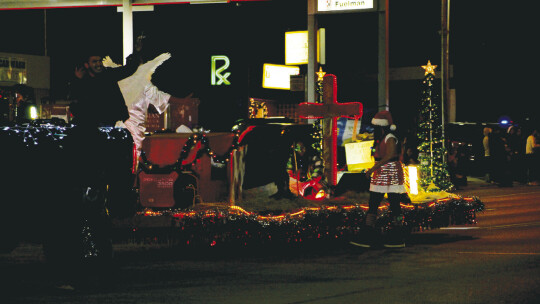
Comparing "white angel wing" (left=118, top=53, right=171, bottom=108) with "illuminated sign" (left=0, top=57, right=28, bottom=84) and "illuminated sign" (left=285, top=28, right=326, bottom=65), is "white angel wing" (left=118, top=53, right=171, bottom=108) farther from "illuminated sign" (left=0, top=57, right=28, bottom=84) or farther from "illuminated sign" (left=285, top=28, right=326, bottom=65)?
"illuminated sign" (left=285, top=28, right=326, bottom=65)

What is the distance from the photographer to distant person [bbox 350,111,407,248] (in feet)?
32.9

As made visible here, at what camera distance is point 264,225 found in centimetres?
992

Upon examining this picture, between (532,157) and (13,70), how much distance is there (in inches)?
648

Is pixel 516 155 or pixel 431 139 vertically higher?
pixel 431 139

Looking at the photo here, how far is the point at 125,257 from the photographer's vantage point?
9.13 m

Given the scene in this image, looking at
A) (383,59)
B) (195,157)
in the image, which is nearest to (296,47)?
(383,59)

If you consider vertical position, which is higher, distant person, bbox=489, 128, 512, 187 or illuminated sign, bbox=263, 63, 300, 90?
illuminated sign, bbox=263, 63, 300, 90

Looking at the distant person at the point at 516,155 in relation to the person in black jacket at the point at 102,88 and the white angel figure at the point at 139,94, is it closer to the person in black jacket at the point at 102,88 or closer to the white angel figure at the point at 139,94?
the white angel figure at the point at 139,94

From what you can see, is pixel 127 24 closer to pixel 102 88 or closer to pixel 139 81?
pixel 139 81

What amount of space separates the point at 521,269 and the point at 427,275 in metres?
1.15

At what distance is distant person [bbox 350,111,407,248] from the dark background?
632 inches

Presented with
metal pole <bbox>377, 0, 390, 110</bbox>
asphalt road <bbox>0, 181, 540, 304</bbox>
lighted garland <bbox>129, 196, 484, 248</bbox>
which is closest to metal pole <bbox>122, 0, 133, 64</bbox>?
metal pole <bbox>377, 0, 390, 110</bbox>

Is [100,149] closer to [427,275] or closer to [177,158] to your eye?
[427,275]

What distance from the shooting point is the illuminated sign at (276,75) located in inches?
1256
